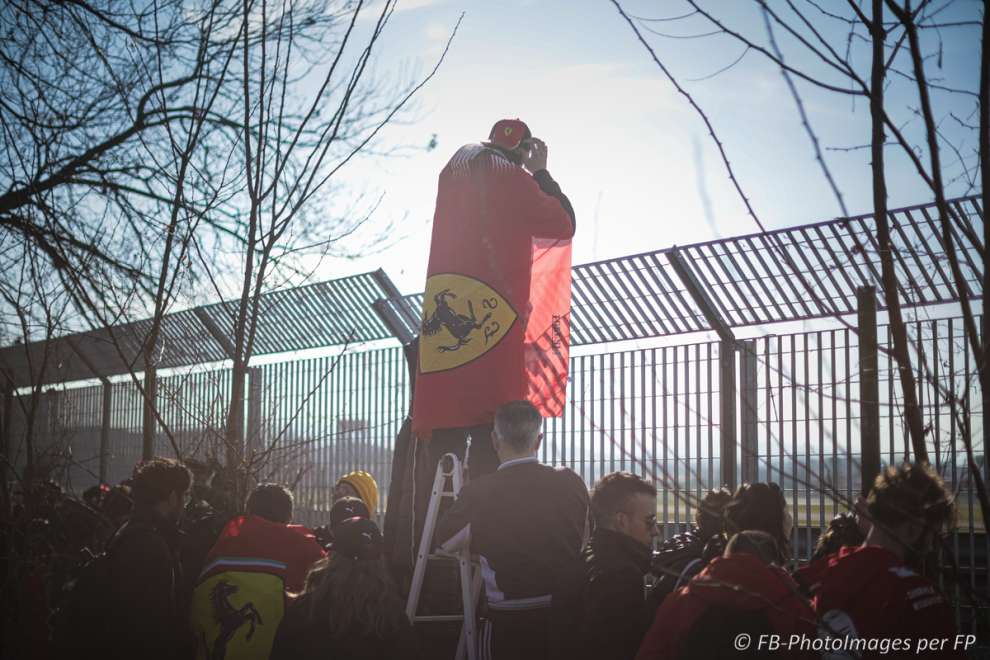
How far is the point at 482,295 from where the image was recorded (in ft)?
14.1

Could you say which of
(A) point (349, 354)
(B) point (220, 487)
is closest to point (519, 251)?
(B) point (220, 487)

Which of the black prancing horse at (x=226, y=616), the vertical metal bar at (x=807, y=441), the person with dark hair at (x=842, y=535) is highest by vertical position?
the vertical metal bar at (x=807, y=441)

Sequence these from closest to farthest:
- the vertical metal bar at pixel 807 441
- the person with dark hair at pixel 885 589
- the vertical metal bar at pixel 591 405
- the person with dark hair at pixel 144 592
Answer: the vertical metal bar at pixel 807 441 → the person with dark hair at pixel 885 589 → the person with dark hair at pixel 144 592 → the vertical metal bar at pixel 591 405

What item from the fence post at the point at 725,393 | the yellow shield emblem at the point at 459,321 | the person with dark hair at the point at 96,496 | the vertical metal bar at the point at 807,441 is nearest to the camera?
the vertical metal bar at the point at 807,441

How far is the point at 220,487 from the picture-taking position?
4.58 meters

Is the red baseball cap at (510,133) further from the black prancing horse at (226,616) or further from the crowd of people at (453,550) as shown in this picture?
the black prancing horse at (226,616)

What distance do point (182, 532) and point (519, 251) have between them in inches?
78.9

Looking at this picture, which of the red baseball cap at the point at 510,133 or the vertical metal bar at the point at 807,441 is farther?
the red baseball cap at the point at 510,133

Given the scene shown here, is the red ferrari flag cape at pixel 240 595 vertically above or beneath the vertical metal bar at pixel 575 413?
beneath

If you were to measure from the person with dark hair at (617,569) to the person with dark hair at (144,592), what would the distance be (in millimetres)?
1615

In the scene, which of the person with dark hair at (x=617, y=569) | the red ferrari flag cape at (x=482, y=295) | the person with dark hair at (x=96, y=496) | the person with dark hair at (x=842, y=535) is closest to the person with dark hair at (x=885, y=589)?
the person with dark hair at (x=617, y=569)

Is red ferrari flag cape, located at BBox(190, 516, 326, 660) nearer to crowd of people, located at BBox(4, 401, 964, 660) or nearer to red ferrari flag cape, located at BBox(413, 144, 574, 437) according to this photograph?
crowd of people, located at BBox(4, 401, 964, 660)

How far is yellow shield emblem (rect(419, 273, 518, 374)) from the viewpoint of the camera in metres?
4.26

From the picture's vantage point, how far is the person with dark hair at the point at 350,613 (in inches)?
134
